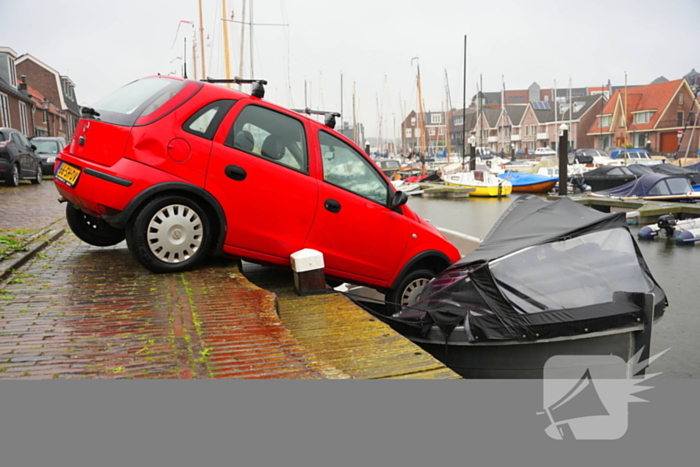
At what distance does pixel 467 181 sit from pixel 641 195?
614 inches

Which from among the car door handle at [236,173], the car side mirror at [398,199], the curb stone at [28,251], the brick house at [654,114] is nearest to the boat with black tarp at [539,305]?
the car side mirror at [398,199]

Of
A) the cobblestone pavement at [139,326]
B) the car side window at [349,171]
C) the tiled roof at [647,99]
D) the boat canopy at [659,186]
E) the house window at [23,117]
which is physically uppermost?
the tiled roof at [647,99]

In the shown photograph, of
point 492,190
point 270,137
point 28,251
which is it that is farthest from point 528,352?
point 492,190

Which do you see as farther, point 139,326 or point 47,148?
point 47,148

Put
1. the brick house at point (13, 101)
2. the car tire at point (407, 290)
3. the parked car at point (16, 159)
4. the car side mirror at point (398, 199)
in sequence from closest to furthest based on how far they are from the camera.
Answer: the car side mirror at point (398, 199) → the car tire at point (407, 290) → the parked car at point (16, 159) → the brick house at point (13, 101)

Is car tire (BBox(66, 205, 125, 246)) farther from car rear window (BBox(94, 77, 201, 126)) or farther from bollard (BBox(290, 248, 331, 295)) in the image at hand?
bollard (BBox(290, 248, 331, 295))

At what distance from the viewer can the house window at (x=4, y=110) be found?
981 inches

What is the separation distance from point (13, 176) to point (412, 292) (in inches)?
609

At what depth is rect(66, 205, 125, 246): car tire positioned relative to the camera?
6.71 meters

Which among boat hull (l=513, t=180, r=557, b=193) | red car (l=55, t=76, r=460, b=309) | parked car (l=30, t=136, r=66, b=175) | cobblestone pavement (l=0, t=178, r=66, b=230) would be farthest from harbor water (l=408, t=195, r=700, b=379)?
parked car (l=30, t=136, r=66, b=175)

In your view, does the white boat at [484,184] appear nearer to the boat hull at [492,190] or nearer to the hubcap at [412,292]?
the boat hull at [492,190]

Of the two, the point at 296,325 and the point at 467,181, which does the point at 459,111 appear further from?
the point at 296,325

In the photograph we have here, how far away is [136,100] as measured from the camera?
218 inches

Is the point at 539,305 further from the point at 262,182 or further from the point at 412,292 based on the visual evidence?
the point at 262,182
